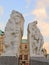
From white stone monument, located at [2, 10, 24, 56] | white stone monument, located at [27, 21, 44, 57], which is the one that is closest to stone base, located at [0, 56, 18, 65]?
white stone monument, located at [2, 10, 24, 56]

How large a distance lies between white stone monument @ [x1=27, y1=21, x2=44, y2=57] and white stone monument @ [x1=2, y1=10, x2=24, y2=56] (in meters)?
0.61

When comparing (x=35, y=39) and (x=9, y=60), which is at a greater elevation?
(x=35, y=39)

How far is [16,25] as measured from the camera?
16.7 meters

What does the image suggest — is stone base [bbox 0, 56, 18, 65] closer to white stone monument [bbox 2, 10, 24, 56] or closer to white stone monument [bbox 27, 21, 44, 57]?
white stone monument [bbox 2, 10, 24, 56]

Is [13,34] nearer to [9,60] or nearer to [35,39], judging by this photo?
[35,39]

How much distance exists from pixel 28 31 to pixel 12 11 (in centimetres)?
146

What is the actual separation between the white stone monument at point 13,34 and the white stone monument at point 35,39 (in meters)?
0.61

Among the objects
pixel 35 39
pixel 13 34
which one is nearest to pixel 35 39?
pixel 35 39

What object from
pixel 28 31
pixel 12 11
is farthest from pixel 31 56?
pixel 12 11

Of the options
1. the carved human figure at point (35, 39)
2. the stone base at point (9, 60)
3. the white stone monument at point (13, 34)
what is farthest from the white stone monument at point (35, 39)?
the stone base at point (9, 60)

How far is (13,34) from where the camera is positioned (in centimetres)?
1658

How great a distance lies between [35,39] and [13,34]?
49.4 inches

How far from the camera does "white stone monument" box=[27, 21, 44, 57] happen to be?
641 inches

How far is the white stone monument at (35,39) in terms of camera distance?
1627 centimetres
